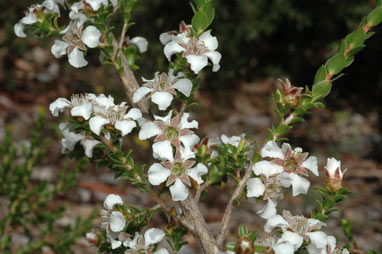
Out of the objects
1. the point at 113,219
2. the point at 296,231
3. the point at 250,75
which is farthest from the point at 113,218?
the point at 250,75

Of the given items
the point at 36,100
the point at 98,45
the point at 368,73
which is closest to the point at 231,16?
the point at 368,73

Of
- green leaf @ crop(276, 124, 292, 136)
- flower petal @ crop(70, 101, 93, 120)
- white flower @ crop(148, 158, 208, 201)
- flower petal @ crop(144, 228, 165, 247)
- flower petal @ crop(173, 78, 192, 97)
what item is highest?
flower petal @ crop(173, 78, 192, 97)

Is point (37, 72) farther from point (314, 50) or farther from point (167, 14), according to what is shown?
point (314, 50)

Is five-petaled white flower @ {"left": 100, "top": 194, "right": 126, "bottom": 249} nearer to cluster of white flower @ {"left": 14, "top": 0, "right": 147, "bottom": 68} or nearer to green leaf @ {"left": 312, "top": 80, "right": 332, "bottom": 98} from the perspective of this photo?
cluster of white flower @ {"left": 14, "top": 0, "right": 147, "bottom": 68}

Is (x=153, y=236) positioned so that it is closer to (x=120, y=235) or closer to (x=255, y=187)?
(x=120, y=235)

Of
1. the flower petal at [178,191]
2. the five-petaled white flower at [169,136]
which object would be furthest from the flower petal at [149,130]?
the flower petal at [178,191]

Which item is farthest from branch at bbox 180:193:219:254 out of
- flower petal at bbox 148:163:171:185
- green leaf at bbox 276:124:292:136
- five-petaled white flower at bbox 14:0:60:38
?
five-petaled white flower at bbox 14:0:60:38

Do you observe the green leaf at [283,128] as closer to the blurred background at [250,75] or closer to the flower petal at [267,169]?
the flower petal at [267,169]
